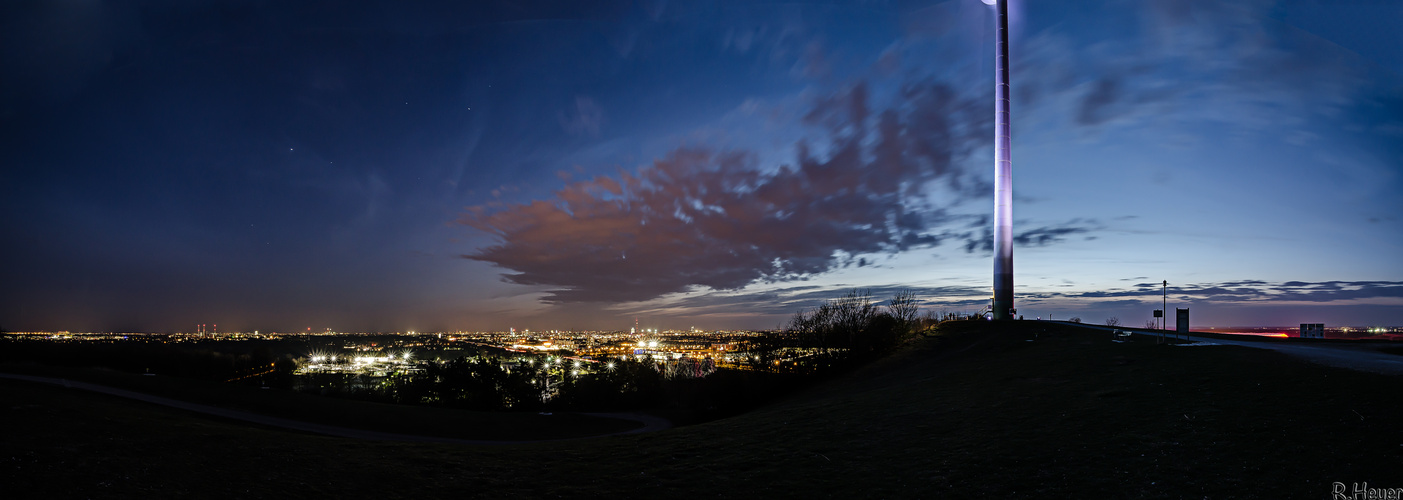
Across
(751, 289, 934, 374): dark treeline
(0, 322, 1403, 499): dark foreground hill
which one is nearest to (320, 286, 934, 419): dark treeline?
(751, 289, 934, 374): dark treeline

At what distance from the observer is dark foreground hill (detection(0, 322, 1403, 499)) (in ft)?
22.8

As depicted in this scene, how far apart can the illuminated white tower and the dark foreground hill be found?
27.9 metres

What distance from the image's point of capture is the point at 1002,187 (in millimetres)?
42125

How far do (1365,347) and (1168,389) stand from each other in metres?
12.1

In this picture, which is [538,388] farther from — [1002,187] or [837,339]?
[1002,187]

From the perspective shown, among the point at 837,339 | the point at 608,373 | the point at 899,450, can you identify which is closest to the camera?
the point at 899,450

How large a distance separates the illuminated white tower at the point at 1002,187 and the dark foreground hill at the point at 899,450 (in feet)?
91.7

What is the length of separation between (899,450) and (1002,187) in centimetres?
3895

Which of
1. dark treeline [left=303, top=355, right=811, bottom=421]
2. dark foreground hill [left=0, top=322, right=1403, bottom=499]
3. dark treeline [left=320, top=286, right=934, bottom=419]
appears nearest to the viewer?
dark foreground hill [left=0, top=322, right=1403, bottom=499]

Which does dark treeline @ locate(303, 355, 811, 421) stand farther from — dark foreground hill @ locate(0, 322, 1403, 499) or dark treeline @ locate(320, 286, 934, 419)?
dark foreground hill @ locate(0, 322, 1403, 499)

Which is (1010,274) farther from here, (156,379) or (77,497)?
(156,379)

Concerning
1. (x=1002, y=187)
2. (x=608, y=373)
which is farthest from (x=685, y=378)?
(x=1002, y=187)

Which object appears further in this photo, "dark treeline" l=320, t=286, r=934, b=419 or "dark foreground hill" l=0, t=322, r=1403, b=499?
"dark treeline" l=320, t=286, r=934, b=419

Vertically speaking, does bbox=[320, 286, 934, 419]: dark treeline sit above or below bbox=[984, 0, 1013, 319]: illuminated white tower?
below
